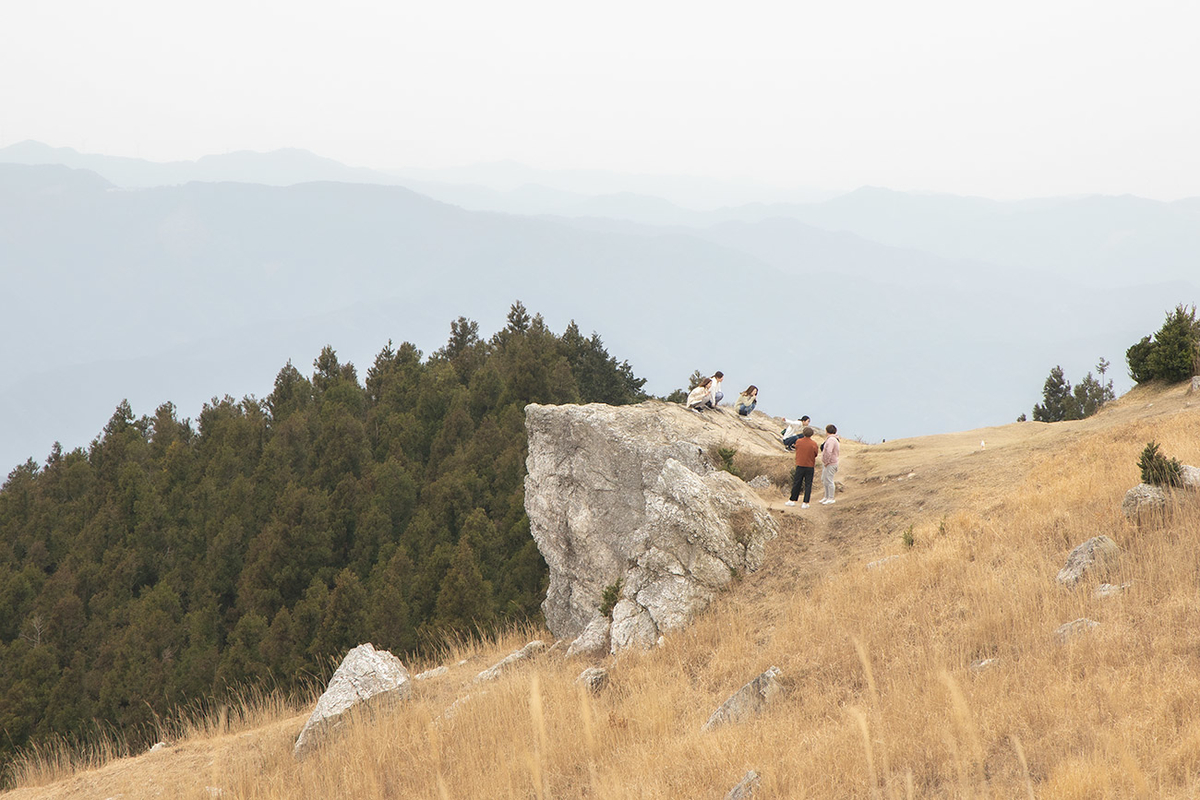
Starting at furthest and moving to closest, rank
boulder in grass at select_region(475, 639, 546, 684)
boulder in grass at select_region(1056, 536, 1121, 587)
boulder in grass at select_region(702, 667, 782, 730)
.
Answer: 1. boulder in grass at select_region(475, 639, 546, 684)
2. boulder in grass at select_region(1056, 536, 1121, 587)
3. boulder in grass at select_region(702, 667, 782, 730)

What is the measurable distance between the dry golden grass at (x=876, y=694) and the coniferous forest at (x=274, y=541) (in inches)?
500

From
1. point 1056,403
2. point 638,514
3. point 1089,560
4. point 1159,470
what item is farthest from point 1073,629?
point 1056,403

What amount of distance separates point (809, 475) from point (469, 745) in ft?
32.2

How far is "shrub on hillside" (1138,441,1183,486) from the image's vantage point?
1032cm

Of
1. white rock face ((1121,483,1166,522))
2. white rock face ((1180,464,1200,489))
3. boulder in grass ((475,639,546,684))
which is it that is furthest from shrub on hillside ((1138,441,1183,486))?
boulder in grass ((475,639,546,684))

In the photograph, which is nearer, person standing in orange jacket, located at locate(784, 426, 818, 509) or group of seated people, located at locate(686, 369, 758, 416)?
person standing in orange jacket, located at locate(784, 426, 818, 509)

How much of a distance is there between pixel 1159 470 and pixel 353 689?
1132cm

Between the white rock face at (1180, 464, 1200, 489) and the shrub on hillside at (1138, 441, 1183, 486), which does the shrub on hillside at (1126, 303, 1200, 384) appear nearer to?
the white rock face at (1180, 464, 1200, 489)

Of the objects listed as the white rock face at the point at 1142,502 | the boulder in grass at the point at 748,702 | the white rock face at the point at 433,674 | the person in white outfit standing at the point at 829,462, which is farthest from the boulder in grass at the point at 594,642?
the white rock face at the point at 1142,502

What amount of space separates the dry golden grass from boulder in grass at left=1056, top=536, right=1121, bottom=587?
18 centimetres

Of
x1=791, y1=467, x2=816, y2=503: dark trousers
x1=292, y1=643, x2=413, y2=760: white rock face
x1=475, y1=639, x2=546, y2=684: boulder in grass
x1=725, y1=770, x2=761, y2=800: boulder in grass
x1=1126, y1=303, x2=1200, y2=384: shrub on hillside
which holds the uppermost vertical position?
x1=1126, y1=303, x2=1200, y2=384: shrub on hillside

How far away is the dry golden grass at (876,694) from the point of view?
18.7ft

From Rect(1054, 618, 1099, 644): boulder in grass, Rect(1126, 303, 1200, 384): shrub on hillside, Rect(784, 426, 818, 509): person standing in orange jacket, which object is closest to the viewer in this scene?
Rect(1054, 618, 1099, 644): boulder in grass

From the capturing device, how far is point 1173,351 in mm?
19000
